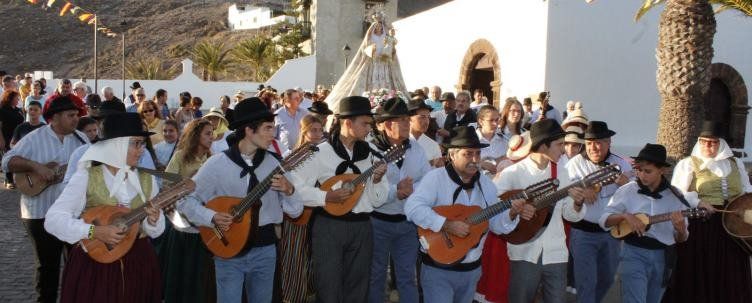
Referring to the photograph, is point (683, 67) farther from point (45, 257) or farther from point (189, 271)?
point (45, 257)

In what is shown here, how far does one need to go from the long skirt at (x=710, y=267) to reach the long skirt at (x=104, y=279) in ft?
16.3

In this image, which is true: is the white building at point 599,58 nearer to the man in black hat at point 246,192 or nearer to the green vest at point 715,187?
the green vest at point 715,187

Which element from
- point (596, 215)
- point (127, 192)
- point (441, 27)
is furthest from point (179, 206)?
point (441, 27)

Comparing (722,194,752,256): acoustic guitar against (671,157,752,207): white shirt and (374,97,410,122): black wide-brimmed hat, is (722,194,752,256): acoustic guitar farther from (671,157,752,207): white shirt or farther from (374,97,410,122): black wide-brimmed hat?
(374,97,410,122): black wide-brimmed hat

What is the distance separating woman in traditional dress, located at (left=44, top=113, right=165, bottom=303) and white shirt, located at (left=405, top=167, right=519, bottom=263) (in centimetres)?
187

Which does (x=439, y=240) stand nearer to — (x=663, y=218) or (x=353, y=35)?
(x=663, y=218)

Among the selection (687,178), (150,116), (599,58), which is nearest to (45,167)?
(150,116)

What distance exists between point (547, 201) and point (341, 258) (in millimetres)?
1720

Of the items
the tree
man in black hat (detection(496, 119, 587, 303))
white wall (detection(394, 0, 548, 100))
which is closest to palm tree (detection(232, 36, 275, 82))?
white wall (detection(394, 0, 548, 100))

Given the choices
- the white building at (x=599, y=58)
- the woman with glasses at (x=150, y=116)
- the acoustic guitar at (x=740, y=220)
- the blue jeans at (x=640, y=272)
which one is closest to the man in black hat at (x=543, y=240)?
the blue jeans at (x=640, y=272)

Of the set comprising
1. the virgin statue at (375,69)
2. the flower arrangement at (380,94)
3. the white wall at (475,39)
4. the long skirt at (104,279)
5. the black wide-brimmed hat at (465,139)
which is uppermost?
the white wall at (475,39)

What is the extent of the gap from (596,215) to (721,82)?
15891mm

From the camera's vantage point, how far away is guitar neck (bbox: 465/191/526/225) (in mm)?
5047

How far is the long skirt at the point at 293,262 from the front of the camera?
6609 mm
